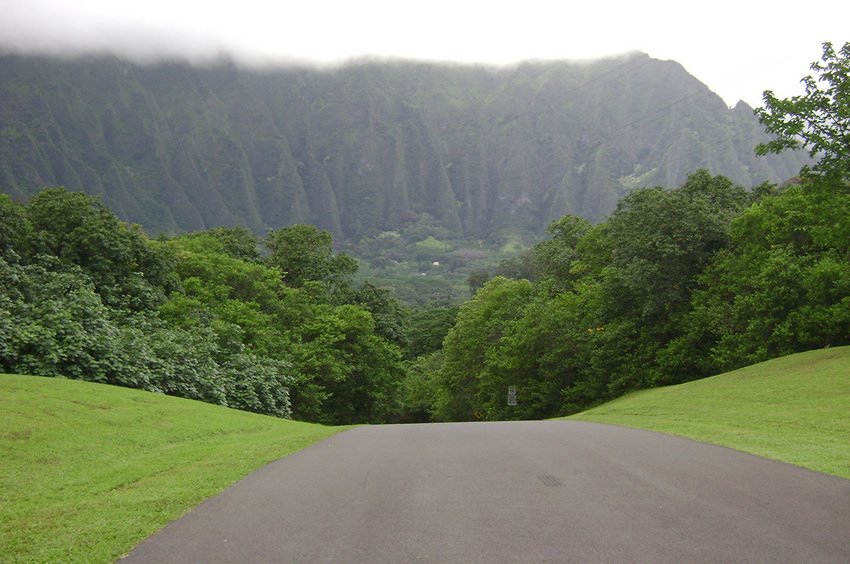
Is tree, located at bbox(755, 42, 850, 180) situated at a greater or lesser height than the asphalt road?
greater

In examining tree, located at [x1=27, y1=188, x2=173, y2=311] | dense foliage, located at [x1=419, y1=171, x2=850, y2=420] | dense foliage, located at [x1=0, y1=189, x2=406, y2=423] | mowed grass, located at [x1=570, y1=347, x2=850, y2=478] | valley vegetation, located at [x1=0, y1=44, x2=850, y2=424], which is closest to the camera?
mowed grass, located at [x1=570, y1=347, x2=850, y2=478]

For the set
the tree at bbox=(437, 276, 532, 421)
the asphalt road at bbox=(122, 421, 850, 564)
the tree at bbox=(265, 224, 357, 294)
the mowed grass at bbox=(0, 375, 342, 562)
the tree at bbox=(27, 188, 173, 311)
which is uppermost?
the tree at bbox=(265, 224, 357, 294)

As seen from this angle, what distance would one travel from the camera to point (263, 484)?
1094 cm

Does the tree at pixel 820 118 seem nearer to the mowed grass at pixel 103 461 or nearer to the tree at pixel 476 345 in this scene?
the mowed grass at pixel 103 461

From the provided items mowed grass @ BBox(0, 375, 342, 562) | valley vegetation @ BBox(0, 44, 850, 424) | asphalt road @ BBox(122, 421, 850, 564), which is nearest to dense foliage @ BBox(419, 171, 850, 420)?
valley vegetation @ BBox(0, 44, 850, 424)

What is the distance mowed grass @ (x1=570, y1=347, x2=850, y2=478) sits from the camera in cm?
1470

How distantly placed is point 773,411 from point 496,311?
39852mm

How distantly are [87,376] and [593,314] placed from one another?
3563 centimetres

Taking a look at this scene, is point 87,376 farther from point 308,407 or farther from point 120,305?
point 308,407

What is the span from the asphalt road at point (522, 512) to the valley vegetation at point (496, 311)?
15.0m

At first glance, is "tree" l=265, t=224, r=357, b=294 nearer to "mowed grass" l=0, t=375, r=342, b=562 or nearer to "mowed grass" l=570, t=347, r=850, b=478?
"mowed grass" l=570, t=347, r=850, b=478

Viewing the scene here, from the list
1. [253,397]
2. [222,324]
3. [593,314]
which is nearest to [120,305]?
[222,324]

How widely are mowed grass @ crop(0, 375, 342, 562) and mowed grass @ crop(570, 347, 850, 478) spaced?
9829 millimetres

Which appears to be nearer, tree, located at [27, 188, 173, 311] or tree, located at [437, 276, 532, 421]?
tree, located at [27, 188, 173, 311]
